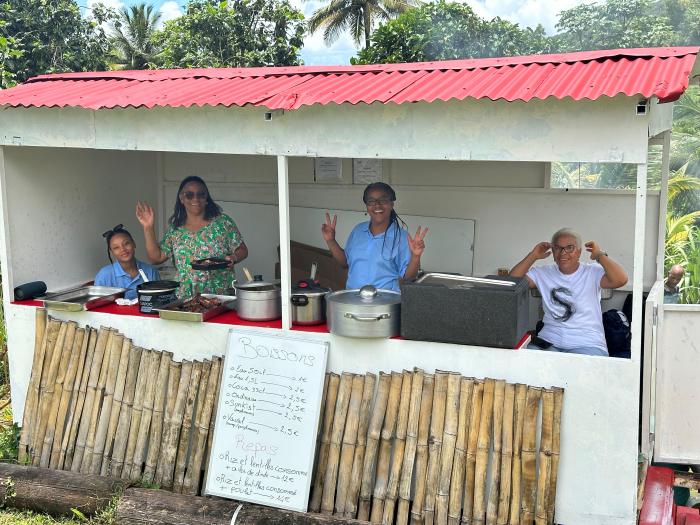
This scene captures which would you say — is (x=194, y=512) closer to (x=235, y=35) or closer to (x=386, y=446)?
(x=386, y=446)

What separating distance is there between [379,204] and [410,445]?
178 cm

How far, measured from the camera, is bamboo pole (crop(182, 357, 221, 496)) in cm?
545

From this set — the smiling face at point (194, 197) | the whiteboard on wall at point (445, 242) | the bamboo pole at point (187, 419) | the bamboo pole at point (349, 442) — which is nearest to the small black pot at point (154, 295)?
the bamboo pole at point (187, 419)

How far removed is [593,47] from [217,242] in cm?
2678

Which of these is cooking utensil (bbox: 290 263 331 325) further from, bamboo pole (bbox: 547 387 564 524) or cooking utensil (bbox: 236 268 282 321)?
bamboo pole (bbox: 547 387 564 524)

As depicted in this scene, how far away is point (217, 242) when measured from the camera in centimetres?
635

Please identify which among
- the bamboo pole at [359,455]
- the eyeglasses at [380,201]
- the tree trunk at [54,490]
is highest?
the eyeglasses at [380,201]

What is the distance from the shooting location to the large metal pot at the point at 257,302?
550 cm

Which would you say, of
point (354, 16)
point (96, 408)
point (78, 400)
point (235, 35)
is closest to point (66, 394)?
point (78, 400)

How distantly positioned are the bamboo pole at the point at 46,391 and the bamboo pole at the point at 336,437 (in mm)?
2137

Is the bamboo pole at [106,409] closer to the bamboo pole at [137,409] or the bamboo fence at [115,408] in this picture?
the bamboo fence at [115,408]

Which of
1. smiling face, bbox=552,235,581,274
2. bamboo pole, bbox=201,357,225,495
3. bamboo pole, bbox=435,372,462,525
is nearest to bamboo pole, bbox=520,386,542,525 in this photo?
bamboo pole, bbox=435,372,462,525

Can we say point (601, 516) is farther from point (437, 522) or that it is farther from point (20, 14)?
point (20, 14)

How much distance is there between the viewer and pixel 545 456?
4.73 m
